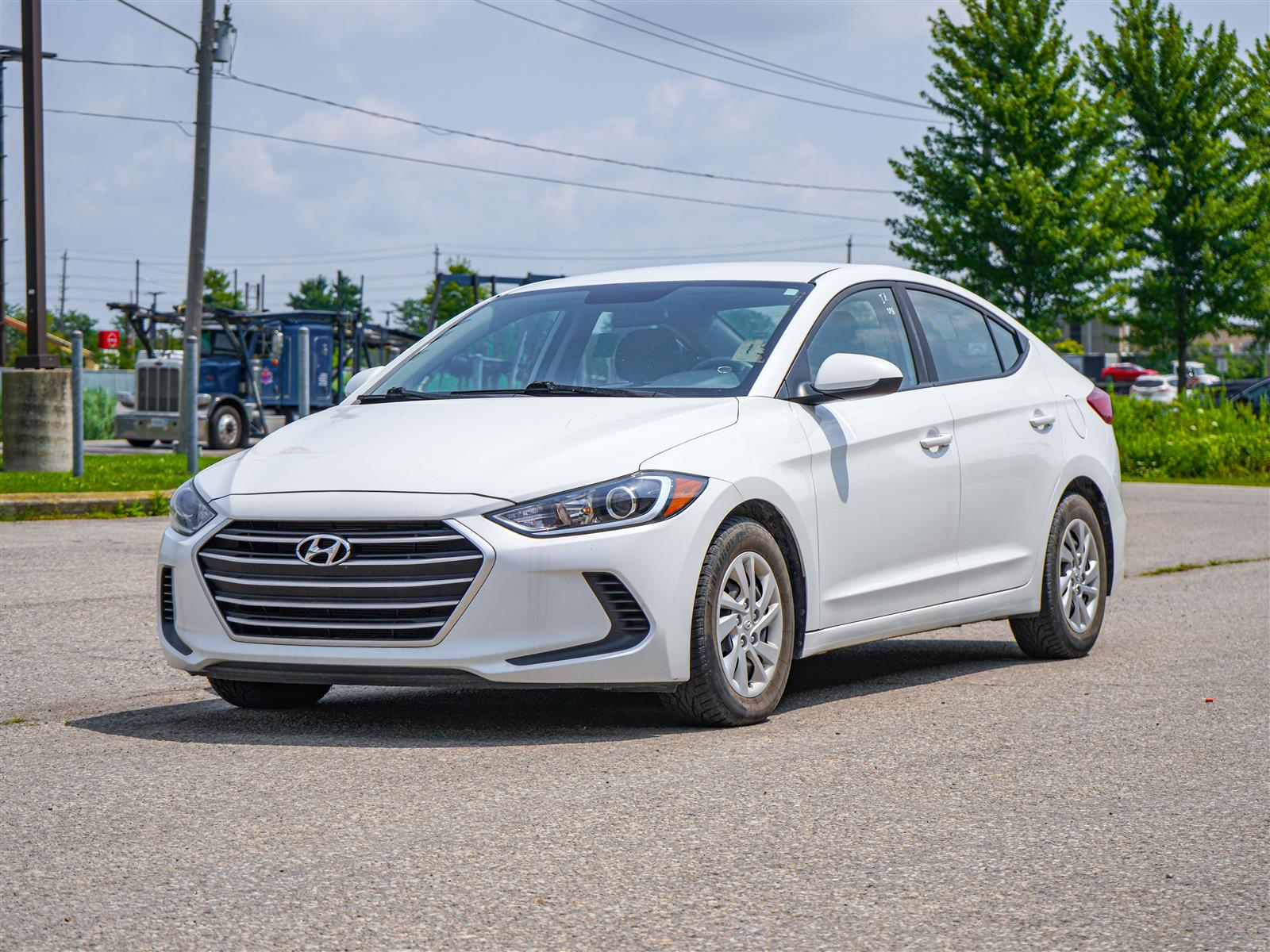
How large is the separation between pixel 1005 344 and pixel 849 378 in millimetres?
1844

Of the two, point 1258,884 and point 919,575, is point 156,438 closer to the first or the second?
point 919,575

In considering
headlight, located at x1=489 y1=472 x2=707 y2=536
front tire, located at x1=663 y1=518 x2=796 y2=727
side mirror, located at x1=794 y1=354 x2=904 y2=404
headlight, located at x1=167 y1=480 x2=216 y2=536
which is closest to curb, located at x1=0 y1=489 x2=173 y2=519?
headlight, located at x1=167 y1=480 x2=216 y2=536

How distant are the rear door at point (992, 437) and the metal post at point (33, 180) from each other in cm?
1429

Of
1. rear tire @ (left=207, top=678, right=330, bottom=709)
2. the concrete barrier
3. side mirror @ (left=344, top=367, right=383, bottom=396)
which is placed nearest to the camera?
rear tire @ (left=207, top=678, right=330, bottom=709)

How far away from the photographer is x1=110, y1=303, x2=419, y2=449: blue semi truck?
29625 millimetres

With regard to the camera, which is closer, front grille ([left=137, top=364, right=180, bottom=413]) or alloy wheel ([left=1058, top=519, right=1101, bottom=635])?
alloy wheel ([left=1058, top=519, right=1101, bottom=635])

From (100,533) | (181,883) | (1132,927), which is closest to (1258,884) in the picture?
(1132,927)

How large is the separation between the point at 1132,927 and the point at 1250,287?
34670mm

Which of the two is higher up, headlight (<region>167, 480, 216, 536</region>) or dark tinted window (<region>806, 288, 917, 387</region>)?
dark tinted window (<region>806, 288, 917, 387</region>)

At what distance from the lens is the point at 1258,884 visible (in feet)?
13.2

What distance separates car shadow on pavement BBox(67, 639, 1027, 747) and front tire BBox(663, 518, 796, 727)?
18 cm

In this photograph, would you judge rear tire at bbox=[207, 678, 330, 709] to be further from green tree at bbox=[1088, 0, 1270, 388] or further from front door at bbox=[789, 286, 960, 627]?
green tree at bbox=[1088, 0, 1270, 388]

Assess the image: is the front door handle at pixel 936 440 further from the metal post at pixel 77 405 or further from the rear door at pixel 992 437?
the metal post at pixel 77 405

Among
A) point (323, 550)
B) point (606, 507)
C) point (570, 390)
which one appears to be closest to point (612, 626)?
point (606, 507)
